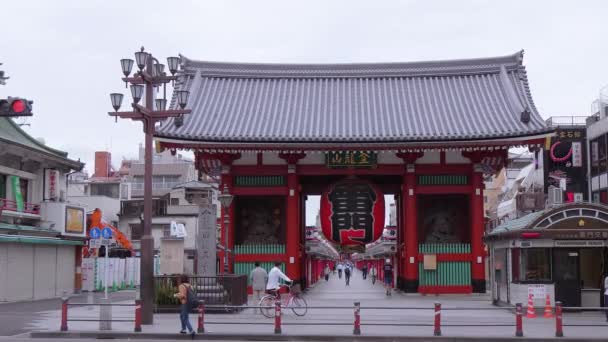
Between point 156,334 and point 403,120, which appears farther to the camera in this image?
point 403,120

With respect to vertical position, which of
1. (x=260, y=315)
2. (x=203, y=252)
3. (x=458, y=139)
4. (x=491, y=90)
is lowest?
(x=260, y=315)

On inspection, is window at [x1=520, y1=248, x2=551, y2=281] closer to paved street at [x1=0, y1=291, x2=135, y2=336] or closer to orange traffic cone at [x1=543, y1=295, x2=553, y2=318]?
orange traffic cone at [x1=543, y1=295, x2=553, y2=318]

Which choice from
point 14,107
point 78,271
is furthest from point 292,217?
point 14,107

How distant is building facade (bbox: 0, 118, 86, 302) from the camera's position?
117ft

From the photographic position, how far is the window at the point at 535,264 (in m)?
26.2

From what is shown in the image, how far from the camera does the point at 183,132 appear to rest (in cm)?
3222

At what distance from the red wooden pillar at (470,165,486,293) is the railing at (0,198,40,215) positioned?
69.1 ft

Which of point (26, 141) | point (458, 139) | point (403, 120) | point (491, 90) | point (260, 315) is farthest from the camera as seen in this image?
point (26, 141)

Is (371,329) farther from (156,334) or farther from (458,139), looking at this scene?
(458,139)

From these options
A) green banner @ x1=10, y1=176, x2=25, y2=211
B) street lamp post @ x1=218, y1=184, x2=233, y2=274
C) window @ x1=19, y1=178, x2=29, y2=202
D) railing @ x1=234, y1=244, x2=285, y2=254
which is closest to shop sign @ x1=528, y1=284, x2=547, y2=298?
street lamp post @ x1=218, y1=184, x2=233, y2=274

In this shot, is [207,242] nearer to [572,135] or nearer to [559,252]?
[559,252]

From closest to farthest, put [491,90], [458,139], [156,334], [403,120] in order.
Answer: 1. [156,334]
2. [458,139]
3. [403,120]
4. [491,90]

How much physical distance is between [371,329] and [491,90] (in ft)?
62.0

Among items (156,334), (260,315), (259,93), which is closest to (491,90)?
(259,93)
